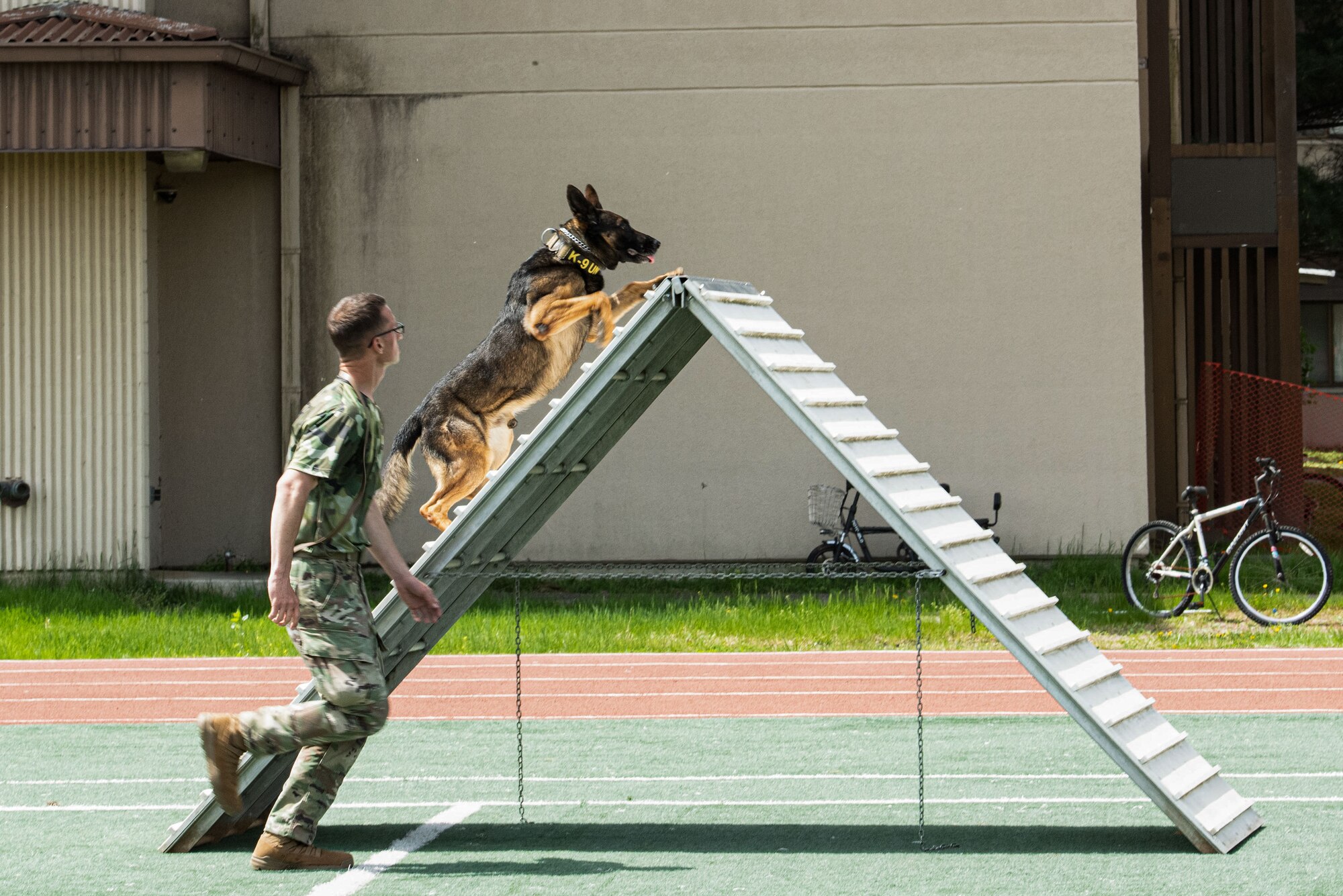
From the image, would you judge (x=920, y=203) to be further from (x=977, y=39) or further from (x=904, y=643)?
(x=904, y=643)

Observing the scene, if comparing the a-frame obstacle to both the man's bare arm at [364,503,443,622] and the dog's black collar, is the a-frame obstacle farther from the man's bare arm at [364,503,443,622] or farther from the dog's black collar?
the dog's black collar

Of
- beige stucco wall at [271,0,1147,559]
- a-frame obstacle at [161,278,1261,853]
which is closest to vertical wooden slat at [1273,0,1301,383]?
beige stucco wall at [271,0,1147,559]

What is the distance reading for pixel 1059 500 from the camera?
17.3 m

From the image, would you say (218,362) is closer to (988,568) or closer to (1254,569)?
(1254,569)

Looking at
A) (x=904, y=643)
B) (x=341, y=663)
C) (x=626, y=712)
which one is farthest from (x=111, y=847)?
(x=904, y=643)

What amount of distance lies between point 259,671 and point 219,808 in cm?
580

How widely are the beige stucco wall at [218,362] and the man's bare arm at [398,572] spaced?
1169 cm

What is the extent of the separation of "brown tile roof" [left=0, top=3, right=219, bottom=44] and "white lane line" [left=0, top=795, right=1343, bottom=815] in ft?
30.3

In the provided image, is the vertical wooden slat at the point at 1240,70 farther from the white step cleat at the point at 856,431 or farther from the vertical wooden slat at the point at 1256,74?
the white step cleat at the point at 856,431

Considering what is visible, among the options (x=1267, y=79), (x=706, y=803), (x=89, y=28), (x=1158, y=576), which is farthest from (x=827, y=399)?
(x=1267, y=79)

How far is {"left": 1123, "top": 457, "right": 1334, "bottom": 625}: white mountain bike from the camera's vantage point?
14.0m

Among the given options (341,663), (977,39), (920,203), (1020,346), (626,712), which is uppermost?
(977,39)

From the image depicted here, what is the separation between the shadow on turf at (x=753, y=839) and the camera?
6809mm

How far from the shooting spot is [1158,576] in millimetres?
14523
